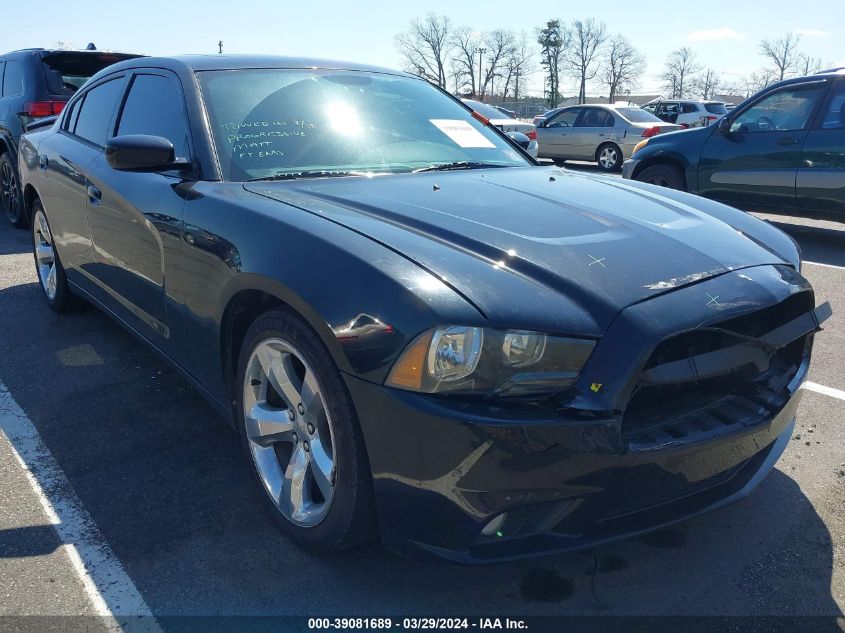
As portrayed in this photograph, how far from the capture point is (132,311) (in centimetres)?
354

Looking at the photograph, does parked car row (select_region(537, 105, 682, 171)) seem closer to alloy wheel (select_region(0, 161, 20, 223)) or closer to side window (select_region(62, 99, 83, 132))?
alloy wheel (select_region(0, 161, 20, 223))

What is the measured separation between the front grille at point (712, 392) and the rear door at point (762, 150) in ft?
19.4

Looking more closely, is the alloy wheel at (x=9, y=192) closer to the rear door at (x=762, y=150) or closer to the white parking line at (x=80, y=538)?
the white parking line at (x=80, y=538)

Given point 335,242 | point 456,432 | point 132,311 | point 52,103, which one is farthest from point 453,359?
point 52,103

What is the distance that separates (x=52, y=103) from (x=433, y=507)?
24.8ft

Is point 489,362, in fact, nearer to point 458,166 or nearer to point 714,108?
point 458,166

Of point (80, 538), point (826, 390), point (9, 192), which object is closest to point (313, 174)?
point (80, 538)

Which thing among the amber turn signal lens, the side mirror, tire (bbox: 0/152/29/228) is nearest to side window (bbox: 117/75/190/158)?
the side mirror

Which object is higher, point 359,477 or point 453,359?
point 453,359

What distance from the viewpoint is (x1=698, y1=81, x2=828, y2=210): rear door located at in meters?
7.52

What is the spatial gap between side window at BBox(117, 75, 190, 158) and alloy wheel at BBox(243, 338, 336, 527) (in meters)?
1.11

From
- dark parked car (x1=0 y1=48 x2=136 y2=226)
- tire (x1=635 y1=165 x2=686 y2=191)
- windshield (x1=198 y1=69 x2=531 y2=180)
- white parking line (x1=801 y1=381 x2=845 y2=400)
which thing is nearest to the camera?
windshield (x1=198 y1=69 x2=531 y2=180)

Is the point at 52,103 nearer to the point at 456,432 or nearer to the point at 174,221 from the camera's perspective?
the point at 174,221

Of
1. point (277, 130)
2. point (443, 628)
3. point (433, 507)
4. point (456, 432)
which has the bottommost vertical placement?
point (443, 628)
